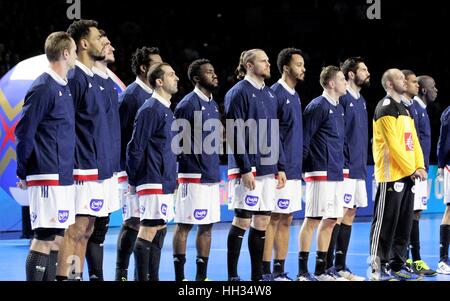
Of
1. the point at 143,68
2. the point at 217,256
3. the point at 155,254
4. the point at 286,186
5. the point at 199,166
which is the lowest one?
the point at 217,256

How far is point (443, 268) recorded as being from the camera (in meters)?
9.95

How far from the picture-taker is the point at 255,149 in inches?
326

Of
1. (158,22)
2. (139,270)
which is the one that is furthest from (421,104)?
(158,22)

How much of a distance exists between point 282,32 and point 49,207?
14717mm

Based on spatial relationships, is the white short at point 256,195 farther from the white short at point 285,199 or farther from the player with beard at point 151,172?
the player with beard at point 151,172

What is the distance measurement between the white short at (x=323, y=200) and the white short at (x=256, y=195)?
0.64 meters

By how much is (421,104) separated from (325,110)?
1.90m

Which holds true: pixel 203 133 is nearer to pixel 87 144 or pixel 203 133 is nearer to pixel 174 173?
pixel 174 173

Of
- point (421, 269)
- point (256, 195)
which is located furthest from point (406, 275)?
point (256, 195)

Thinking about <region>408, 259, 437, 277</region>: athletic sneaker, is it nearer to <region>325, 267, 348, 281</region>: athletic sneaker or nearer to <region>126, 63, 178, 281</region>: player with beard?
<region>325, 267, 348, 281</region>: athletic sneaker

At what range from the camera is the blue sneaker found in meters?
9.20

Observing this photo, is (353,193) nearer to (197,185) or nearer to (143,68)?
(197,185)

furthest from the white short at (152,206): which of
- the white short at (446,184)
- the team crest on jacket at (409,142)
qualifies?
the white short at (446,184)

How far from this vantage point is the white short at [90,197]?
711cm
